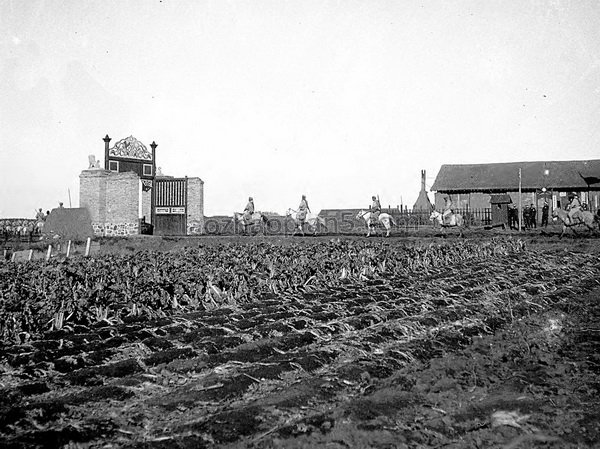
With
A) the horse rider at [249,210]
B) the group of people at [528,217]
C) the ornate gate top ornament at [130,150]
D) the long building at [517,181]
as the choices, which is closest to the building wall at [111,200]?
the ornate gate top ornament at [130,150]

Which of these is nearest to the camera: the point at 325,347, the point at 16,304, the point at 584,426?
the point at 584,426

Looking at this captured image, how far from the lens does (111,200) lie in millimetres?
25781

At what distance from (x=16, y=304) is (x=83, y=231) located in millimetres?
16436

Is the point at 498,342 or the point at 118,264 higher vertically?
the point at 118,264

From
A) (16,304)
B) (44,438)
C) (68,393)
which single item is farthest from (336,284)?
(44,438)

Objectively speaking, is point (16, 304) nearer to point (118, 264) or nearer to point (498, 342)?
point (118, 264)

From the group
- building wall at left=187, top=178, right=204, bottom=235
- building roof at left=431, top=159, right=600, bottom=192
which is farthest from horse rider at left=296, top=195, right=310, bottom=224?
building roof at left=431, top=159, right=600, bottom=192

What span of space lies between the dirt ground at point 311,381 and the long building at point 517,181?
3573 cm

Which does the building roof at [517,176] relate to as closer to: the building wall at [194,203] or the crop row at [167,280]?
the building wall at [194,203]

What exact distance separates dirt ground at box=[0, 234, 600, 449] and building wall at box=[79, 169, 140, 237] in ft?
62.8

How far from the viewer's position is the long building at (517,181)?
41281 mm

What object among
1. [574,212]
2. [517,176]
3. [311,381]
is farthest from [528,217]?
[311,381]

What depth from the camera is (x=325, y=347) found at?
601cm

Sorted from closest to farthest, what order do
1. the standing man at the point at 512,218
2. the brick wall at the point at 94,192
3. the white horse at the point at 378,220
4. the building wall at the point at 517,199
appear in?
1. the white horse at the point at 378,220
2. the brick wall at the point at 94,192
3. the standing man at the point at 512,218
4. the building wall at the point at 517,199
